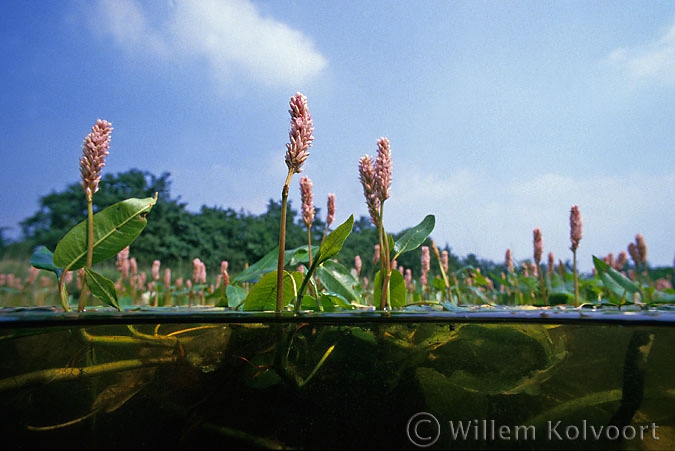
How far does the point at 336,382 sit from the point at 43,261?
1.18 metres

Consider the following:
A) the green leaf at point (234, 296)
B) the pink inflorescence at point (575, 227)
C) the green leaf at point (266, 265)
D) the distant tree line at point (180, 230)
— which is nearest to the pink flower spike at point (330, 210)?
the green leaf at point (266, 265)

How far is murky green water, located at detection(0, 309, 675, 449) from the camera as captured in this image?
1.16 m

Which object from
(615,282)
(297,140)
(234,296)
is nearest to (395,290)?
(234,296)

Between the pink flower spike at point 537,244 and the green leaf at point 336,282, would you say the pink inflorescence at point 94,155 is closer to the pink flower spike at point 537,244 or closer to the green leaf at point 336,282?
the green leaf at point 336,282

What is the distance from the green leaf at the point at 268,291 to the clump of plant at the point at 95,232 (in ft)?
1.46

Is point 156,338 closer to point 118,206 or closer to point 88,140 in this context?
point 118,206

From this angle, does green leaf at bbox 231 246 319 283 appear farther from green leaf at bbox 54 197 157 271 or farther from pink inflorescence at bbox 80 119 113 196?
pink inflorescence at bbox 80 119 113 196

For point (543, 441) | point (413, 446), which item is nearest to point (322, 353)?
point (413, 446)

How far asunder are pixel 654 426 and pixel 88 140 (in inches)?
74.5

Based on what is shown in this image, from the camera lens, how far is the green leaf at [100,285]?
55.8 inches

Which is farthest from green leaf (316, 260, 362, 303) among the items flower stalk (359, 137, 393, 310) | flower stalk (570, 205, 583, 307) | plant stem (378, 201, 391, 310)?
flower stalk (570, 205, 583, 307)

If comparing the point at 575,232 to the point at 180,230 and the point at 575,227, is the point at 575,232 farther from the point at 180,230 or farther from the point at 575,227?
the point at 180,230

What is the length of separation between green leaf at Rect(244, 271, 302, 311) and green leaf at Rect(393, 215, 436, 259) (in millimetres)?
421

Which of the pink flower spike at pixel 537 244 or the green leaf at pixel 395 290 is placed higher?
the pink flower spike at pixel 537 244
